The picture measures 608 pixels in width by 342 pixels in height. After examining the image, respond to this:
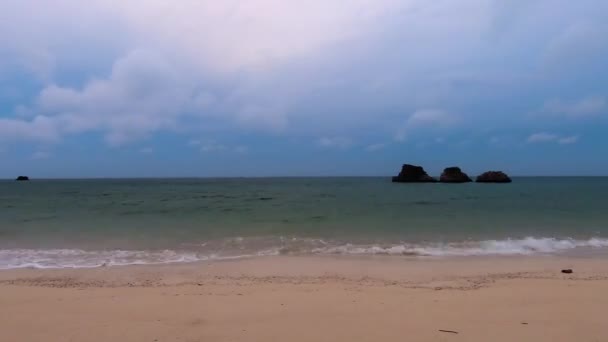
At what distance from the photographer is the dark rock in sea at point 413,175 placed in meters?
80.8

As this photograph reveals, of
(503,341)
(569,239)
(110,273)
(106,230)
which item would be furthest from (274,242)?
(569,239)

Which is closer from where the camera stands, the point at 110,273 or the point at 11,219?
the point at 110,273

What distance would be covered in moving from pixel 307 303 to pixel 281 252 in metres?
5.25

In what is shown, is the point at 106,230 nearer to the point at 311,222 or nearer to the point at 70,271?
the point at 70,271

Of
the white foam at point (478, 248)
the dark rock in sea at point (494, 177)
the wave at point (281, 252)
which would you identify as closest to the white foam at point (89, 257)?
the wave at point (281, 252)

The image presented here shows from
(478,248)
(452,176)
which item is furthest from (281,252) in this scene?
(452,176)

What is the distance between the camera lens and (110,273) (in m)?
8.34

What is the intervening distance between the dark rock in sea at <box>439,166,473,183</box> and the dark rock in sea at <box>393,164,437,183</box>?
2.34 m

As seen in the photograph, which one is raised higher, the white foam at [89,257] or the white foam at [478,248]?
the white foam at [478,248]

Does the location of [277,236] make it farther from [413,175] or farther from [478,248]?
[413,175]

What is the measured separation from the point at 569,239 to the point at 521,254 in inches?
150

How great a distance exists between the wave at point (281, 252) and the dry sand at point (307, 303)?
1234 millimetres

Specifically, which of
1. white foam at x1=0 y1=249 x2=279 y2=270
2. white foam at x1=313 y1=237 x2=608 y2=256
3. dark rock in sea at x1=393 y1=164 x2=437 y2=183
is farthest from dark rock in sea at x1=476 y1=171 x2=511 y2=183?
white foam at x1=0 y1=249 x2=279 y2=270

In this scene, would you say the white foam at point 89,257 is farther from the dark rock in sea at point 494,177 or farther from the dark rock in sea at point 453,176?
the dark rock in sea at point 494,177
